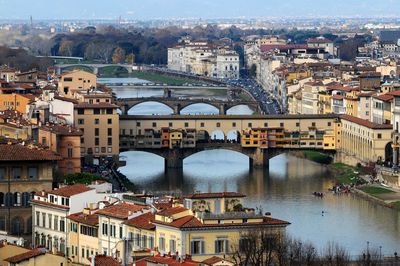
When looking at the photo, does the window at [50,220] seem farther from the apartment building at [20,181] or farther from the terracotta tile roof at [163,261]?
the terracotta tile roof at [163,261]

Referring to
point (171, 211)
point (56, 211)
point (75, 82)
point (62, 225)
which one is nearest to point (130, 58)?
point (75, 82)

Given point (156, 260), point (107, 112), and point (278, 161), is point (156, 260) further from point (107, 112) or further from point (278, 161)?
point (278, 161)

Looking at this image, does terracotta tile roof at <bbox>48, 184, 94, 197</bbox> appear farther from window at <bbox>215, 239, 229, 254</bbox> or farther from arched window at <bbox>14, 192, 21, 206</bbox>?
window at <bbox>215, 239, 229, 254</bbox>

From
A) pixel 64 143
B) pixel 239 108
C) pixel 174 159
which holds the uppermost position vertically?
pixel 64 143

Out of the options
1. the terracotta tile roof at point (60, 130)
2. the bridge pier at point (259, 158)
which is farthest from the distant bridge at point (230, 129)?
the terracotta tile roof at point (60, 130)

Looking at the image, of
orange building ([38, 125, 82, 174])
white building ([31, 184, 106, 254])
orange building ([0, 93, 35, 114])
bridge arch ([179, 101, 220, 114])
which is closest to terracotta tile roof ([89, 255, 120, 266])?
white building ([31, 184, 106, 254])

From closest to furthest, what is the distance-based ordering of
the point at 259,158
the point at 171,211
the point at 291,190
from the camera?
the point at 171,211, the point at 291,190, the point at 259,158

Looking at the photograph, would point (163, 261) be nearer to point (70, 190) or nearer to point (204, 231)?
point (204, 231)
